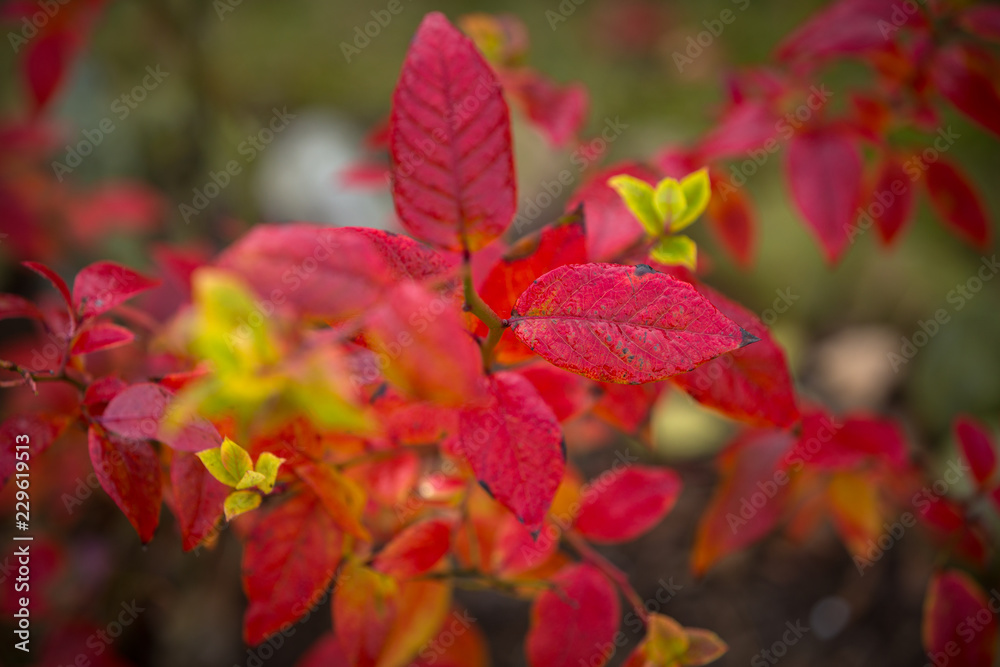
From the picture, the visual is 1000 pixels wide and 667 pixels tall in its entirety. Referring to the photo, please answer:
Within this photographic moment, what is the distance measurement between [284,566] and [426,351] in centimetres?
28

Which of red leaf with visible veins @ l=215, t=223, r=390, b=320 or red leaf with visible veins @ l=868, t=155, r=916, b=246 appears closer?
red leaf with visible veins @ l=215, t=223, r=390, b=320

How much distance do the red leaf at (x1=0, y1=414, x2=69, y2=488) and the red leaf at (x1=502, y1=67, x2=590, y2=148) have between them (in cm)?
53

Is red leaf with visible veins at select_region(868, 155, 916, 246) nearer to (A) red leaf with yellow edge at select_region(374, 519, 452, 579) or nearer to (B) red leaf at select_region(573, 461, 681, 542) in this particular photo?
(B) red leaf at select_region(573, 461, 681, 542)

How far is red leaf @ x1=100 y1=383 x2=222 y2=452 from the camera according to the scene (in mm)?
417

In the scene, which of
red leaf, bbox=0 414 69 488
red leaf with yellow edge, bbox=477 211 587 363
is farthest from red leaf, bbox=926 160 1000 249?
red leaf, bbox=0 414 69 488

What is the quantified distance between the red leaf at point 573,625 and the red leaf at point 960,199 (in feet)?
1.97

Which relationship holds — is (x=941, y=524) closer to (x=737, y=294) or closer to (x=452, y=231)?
(x=452, y=231)

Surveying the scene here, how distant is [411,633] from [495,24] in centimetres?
67

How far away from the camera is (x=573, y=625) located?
0.54m

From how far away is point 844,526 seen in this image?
2.83 ft

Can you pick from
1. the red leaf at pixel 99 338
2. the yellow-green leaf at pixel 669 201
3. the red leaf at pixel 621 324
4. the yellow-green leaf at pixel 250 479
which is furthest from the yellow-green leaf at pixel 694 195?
the red leaf at pixel 99 338

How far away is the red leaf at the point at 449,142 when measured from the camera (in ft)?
1.35

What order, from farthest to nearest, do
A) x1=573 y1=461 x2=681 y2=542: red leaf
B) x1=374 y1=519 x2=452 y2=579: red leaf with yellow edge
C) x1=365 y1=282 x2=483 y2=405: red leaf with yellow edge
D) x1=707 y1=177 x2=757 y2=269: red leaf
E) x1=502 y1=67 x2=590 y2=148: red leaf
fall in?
x1=707 y1=177 x2=757 y2=269: red leaf, x1=502 y1=67 x2=590 y2=148: red leaf, x1=573 y1=461 x2=681 y2=542: red leaf, x1=374 y1=519 x2=452 y2=579: red leaf with yellow edge, x1=365 y1=282 x2=483 y2=405: red leaf with yellow edge

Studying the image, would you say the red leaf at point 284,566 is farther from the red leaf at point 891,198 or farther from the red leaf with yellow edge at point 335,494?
the red leaf at point 891,198
